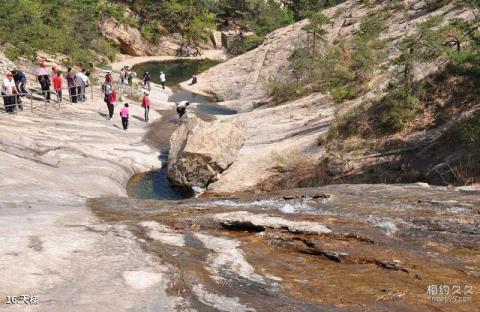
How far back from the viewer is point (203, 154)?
20.3m

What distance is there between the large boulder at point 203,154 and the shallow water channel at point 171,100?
21.5 inches

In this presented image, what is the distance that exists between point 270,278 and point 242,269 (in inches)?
20.4

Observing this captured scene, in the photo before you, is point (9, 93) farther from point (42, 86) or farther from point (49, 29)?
point (49, 29)

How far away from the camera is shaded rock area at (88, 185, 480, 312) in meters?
7.12

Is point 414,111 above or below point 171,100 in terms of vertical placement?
above

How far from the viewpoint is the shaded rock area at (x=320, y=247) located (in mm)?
7125

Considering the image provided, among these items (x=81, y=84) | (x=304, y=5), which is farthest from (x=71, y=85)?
(x=304, y=5)

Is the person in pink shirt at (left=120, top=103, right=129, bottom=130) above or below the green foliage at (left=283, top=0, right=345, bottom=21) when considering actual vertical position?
below

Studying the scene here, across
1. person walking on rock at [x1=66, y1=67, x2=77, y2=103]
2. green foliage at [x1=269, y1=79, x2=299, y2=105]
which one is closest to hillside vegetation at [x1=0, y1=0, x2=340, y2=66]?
person walking on rock at [x1=66, y1=67, x2=77, y2=103]

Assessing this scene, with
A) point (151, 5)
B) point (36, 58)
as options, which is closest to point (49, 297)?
point (36, 58)

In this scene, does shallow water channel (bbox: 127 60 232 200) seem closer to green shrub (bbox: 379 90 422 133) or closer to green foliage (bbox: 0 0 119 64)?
green foliage (bbox: 0 0 119 64)

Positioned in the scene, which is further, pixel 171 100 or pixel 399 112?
pixel 171 100

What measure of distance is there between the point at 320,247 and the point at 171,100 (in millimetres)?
31732

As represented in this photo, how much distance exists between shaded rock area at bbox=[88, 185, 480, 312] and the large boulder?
8.24 metres
